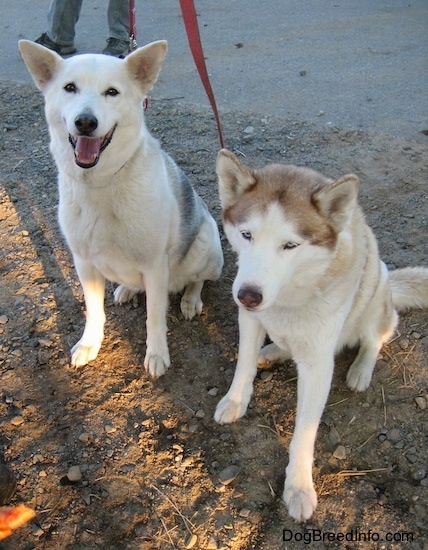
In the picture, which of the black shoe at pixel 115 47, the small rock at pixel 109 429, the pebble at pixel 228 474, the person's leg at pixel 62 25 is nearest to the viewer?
the pebble at pixel 228 474

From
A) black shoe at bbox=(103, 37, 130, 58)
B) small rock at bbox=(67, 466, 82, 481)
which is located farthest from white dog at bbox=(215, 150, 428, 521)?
black shoe at bbox=(103, 37, 130, 58)

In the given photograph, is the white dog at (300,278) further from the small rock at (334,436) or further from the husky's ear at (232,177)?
the small rock at (334,436)

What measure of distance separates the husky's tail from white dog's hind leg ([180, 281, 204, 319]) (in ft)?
3.83

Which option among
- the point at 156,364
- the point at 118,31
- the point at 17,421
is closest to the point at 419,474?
the point at 156,364

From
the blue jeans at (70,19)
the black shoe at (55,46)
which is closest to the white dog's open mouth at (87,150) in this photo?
the blue jeans at (70,19)

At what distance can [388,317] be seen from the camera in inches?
114

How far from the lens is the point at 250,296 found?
77.4 inches

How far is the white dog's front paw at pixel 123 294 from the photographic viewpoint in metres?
3.47

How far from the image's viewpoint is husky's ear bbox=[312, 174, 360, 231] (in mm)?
2023

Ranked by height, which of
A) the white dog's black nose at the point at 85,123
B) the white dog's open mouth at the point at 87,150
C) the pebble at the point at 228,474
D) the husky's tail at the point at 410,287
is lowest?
the pebble at the point at 228,474

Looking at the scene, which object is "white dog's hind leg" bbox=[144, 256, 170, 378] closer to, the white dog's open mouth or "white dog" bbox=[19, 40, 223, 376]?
"white dog" bbox=[19, 40, 223, 376]

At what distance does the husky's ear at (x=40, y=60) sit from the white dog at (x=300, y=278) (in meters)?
1.03

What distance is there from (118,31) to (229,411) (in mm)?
5211

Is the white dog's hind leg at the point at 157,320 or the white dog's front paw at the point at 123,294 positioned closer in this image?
the white dog's hind leg at the point at 157,320
